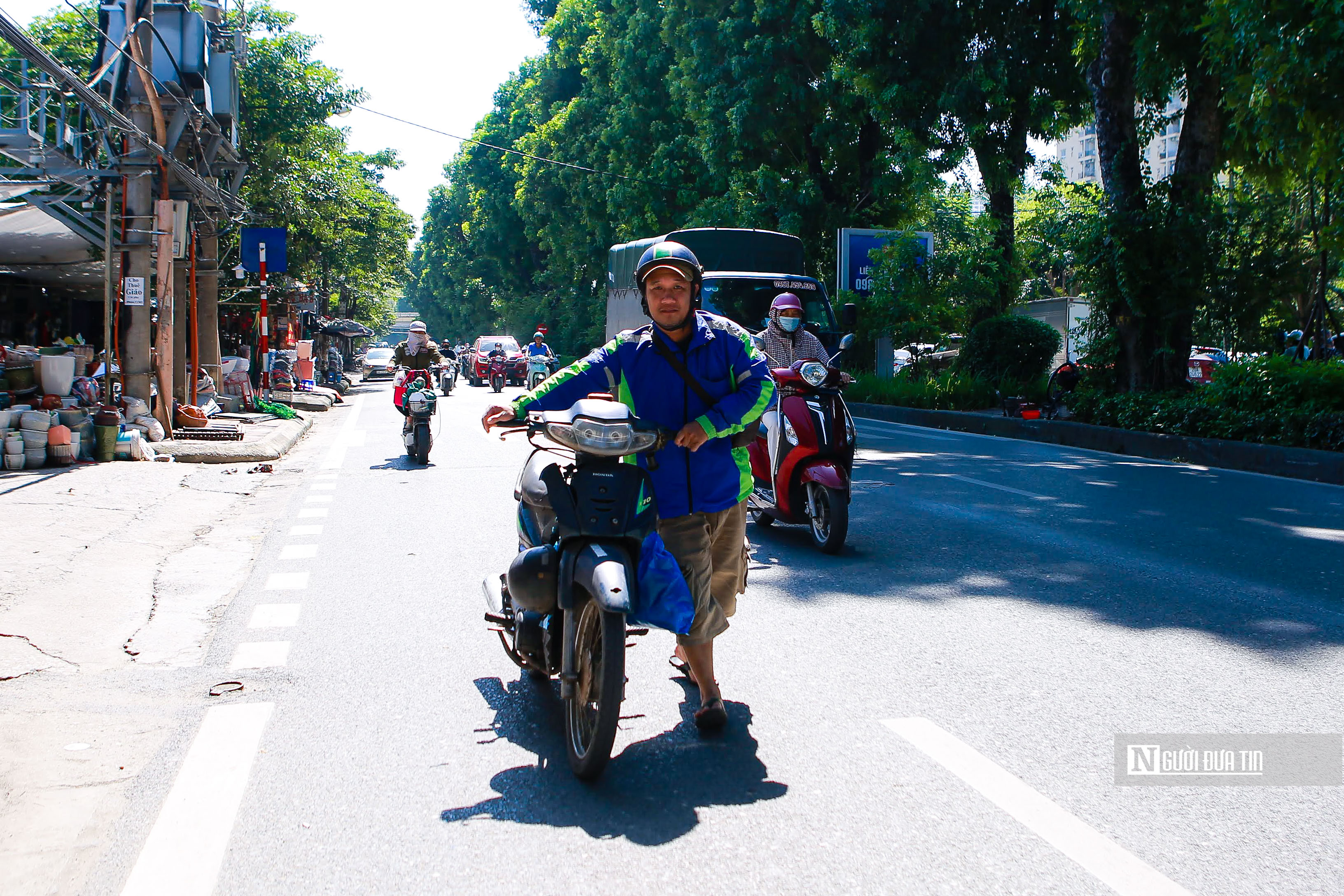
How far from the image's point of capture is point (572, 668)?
398 centimetres

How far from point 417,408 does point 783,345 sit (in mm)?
6590

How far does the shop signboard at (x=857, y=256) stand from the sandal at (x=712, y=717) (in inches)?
901

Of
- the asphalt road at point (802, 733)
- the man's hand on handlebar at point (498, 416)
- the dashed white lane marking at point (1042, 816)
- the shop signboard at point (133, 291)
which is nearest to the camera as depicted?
the dashed white lane marking at point (1042, 816)

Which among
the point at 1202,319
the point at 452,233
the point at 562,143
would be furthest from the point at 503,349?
the point at 452,233

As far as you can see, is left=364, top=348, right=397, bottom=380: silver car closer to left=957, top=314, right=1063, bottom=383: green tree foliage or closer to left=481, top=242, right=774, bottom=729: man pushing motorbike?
left=957, top=314, right=1063, bottom=383: green tree foliage

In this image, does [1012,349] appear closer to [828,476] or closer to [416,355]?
[416,355]

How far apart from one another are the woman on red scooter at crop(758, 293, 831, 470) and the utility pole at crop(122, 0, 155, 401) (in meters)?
9.40

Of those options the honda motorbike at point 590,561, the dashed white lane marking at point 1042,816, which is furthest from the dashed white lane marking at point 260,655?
the dashed white lane marking at point 1042,816

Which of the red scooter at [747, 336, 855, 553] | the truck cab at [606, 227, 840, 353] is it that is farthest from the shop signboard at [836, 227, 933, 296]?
the red scooter at [747, 336, 855, 553]

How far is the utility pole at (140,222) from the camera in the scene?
585 inches

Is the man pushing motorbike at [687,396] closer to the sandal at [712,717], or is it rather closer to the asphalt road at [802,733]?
the sandal at [712,717]

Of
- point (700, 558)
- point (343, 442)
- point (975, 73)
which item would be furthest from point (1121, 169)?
point (700, 558)

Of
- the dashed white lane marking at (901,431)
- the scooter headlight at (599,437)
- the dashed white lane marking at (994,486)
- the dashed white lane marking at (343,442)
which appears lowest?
the dashed white lane marking at (343,442)

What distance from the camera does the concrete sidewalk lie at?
12.0 ft
